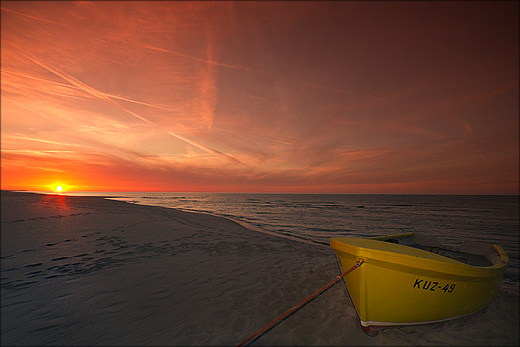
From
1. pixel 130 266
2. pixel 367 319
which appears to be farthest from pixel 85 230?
pixel 367 319

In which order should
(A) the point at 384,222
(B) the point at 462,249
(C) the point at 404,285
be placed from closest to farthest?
(C) the point at 404,285, (B) the point at 462,249, (A) the point at 384,222

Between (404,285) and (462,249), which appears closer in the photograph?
(404,285)

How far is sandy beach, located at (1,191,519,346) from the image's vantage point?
425 cm

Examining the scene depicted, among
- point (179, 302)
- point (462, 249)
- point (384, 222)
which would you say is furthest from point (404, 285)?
point (384, 222)

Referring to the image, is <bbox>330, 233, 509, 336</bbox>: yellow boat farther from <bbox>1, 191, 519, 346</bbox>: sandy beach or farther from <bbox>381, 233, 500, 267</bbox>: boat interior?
<bbox>381, 233, 500, 267</bbox>: boat interior

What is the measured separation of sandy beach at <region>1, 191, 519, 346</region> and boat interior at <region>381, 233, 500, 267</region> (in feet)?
3.93

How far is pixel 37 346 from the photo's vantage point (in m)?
3.82

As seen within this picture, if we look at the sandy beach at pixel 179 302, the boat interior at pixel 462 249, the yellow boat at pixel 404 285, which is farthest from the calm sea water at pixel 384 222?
the yellow boat at pixel 404 285

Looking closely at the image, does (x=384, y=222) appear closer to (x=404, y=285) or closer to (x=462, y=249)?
(x=462, y=249)

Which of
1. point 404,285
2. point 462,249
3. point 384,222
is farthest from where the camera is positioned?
point 384,222

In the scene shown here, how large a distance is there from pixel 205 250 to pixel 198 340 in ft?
21.2

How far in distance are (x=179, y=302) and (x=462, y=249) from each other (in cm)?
1084

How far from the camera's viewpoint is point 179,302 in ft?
17.9

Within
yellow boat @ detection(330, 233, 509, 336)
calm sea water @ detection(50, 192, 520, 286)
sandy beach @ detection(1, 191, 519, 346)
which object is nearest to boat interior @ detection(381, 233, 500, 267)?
sandy beach @ detection(1, 191, 519, 346)
